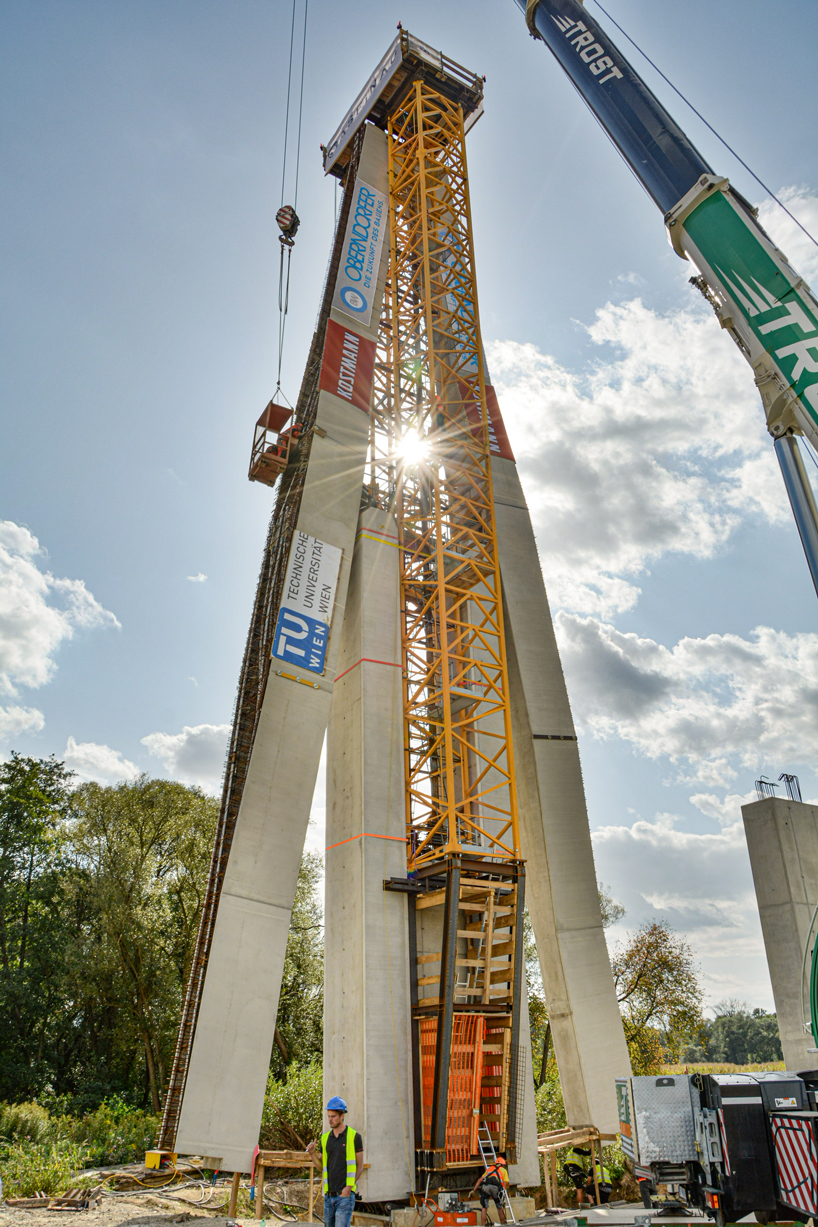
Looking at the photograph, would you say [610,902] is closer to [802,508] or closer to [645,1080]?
[645,1080]

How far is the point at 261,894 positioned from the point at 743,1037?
8473cm

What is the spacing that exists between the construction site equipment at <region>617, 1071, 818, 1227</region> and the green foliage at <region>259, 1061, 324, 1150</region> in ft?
36.4

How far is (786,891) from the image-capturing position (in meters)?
16.7

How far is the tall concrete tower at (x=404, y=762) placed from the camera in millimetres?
14023

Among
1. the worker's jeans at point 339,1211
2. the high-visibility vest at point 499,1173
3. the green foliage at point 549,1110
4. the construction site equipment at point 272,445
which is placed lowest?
the worker's jeans at point 339,1211

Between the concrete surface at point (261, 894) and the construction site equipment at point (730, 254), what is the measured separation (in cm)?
848

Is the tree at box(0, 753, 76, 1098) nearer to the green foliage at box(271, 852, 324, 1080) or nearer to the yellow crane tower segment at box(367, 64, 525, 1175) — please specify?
the green foliage at box(271, 852, 324, 1080)

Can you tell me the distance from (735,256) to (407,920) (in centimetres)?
1237

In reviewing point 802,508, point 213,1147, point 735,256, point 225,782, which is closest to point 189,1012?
point 213,1147

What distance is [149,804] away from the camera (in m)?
30.0

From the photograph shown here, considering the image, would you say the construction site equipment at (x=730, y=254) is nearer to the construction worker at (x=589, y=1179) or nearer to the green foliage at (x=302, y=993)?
the construction worker at (x=589, y=1179)

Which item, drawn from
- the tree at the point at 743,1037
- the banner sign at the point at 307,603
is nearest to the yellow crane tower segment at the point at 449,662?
the banner sign at the point at 307,603

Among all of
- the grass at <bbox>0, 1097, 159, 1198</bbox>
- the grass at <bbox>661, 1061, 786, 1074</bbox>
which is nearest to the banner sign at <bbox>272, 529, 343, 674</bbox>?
the grass at <bbox>661, 1061, 786, 1074</bbox>

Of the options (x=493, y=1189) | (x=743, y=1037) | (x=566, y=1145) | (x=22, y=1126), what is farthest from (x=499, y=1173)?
(x=743, y=1037)
